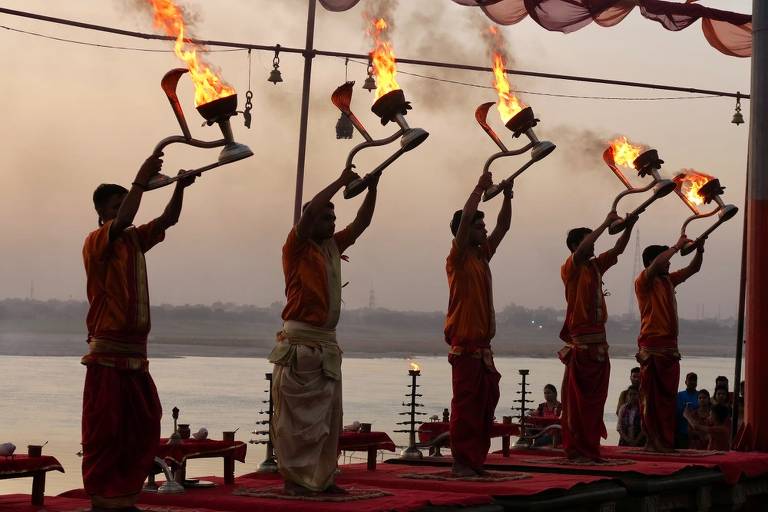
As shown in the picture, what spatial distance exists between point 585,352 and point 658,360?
1.16 meters

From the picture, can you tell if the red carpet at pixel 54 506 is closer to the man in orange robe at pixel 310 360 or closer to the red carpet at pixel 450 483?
the man in orange robe at pixel 310 360

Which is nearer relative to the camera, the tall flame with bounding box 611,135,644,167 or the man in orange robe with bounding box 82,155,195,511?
the man in orange robe with bounding box 82,155,195,511

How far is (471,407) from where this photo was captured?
9.20 meters

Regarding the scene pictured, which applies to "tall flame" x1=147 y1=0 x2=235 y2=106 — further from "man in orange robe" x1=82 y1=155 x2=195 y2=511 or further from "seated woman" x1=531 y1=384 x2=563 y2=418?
"seated woman" x1=531 y1=384 x2=563 y2=418

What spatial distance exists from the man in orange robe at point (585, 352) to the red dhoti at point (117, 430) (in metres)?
4.31

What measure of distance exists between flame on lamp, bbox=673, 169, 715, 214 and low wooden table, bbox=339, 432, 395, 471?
146 inches

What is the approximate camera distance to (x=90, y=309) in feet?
23.5

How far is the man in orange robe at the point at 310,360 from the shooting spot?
7.70m

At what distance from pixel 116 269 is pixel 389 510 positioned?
1.91 m

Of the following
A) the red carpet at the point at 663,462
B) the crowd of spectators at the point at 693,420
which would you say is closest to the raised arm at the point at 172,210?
the red carpet at the point at 663,462

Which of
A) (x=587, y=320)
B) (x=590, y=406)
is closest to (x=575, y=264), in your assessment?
(x=587, y=320)

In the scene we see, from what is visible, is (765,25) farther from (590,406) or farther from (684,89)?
(590,406)

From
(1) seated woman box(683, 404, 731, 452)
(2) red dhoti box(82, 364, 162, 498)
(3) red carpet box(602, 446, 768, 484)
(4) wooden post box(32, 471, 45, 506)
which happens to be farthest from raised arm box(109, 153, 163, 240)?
(1) seated woman box(683, 404, 731, 452)

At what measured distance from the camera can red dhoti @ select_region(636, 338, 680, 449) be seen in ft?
37.6
